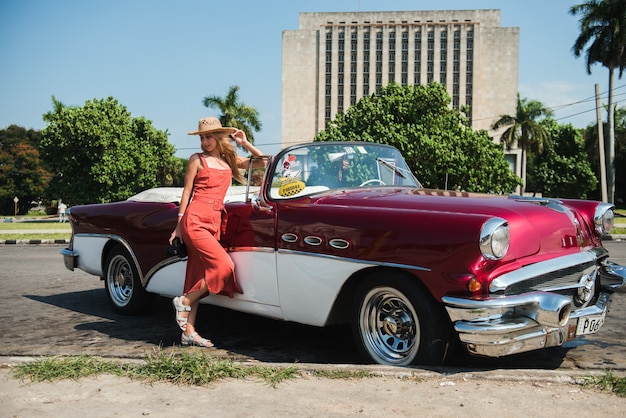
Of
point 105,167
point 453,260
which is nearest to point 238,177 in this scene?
point 453,260

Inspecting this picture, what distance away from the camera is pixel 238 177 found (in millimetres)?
5434

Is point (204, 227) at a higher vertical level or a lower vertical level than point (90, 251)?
higher

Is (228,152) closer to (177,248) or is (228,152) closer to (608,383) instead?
(177,248)

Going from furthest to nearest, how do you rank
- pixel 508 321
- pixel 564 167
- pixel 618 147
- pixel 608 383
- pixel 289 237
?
pixel 618 147 → pixel 564 167 → pixel 289 237 → pixel 508 321 → pixel 608 383

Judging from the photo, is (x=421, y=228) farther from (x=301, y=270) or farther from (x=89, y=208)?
(x=89, y=208)

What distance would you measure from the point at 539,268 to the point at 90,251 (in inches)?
187

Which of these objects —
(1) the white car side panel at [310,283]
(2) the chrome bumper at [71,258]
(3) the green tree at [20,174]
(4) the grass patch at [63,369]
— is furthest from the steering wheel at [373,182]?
A: (3) the green tree at [20,174]

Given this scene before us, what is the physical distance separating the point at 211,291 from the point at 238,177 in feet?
3.59

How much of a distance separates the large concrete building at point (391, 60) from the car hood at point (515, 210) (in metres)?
86.6

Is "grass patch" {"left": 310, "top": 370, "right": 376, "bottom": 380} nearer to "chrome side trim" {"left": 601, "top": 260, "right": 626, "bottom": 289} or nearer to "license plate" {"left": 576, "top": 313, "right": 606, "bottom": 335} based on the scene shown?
"license plate" {"left": 576, "top": 313, "right": 606, "bottom": 335}

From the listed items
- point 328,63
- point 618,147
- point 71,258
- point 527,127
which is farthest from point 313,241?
point 328,63

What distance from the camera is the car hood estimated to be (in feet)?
12.9

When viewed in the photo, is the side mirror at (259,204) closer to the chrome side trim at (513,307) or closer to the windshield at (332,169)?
the windshield at (332,169)

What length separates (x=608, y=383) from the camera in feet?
11.7
